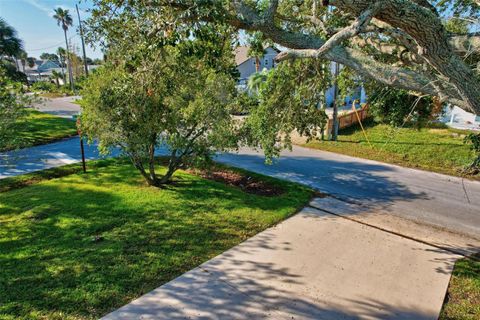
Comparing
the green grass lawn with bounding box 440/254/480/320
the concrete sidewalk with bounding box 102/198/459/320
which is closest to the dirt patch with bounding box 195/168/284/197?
the concrete sidewalk with bounding box 102/198/459/320

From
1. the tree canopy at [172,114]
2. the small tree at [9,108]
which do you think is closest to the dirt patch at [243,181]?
the tree canopy at [172,114]

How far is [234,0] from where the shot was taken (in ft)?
13.6

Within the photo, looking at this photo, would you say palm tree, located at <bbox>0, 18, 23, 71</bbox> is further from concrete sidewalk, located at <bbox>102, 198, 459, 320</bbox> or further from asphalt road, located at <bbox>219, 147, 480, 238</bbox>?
concrete sidewalk, located at <bbox>102, 198, 459, 320</bbox>

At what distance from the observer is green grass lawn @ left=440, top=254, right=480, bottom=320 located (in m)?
4.41

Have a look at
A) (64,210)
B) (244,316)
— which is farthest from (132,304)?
(64,210)

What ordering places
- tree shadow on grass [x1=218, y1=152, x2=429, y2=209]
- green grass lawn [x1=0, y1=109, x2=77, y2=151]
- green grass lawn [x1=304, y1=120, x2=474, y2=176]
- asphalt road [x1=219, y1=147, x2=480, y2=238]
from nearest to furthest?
asphalt road [x1=219, y1=147, x2=480, y2=238], tree shadow on grass [x1=218, y1=152, x2=429, y2=209], green grass lawn [x1=304, y1=120, x2=474, y2=176], green grass lawn [x1=0, y1=109, x2=77, y2=151]

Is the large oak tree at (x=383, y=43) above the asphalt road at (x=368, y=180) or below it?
above

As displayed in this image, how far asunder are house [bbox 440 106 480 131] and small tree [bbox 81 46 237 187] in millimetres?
13781

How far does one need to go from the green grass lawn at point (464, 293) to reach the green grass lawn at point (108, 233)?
3.53 m

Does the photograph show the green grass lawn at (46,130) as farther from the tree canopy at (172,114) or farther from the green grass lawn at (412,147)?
the green grass lawn at (412,147)

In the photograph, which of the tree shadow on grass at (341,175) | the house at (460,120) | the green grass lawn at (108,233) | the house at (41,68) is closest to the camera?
the green grass lawn at (108,233)

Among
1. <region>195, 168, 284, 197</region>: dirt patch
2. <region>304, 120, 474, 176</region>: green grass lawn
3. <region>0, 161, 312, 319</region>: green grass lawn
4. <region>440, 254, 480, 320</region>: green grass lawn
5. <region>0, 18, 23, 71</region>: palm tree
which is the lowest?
<region>440, 254, 480, 320</region>: green grass lawn

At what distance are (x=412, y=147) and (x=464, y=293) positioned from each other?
10091 mm

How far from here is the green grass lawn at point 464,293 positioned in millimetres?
4406
